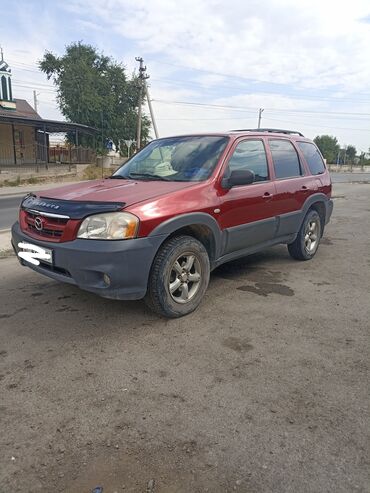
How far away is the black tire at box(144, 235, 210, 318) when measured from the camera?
3521 millimetres

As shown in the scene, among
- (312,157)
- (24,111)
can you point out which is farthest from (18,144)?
(312,157)

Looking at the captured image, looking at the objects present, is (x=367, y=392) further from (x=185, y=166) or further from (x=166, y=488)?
(x=185, y=166)

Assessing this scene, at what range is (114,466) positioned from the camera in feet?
6.69

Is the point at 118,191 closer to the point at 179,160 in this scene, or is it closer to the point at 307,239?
the point at 179,160

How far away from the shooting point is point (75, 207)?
11.1 feet

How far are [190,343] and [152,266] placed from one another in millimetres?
736

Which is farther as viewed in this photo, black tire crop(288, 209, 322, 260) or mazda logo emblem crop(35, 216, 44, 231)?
black tire crop(288, 209, 322, 260)

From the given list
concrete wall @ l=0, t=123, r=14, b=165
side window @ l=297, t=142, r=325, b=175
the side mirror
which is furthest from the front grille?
concrete wall @ l=0, t=123, r=14, b=165

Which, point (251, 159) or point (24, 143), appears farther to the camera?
point (24, 143)

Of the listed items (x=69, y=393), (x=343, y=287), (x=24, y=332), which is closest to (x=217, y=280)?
(x=343, y=287)

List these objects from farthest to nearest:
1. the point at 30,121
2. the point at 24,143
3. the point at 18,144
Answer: the point at 24,143 < the point at 18,144 < the point at 30,121

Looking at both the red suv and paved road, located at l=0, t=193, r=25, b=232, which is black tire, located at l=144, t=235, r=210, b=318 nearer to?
the red suv

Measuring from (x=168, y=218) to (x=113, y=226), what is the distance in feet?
1.66

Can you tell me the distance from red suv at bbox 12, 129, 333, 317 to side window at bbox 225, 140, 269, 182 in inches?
0.5
